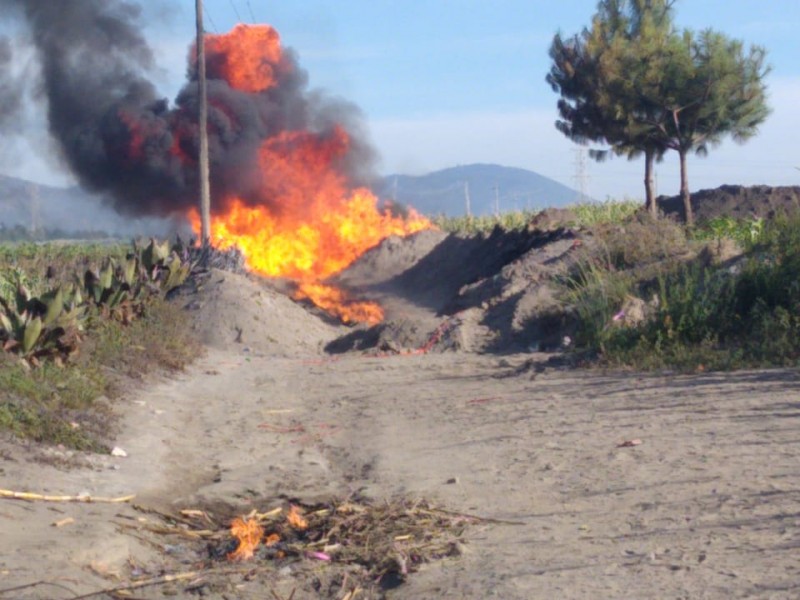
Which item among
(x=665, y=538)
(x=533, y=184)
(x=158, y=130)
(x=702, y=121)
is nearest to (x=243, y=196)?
(x=158, y=130)

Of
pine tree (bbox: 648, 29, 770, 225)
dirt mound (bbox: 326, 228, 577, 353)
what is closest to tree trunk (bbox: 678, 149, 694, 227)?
pine tree (bbox: 648, 29, 770, 225)

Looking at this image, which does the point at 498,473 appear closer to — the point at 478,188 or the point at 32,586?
the point at 32,586

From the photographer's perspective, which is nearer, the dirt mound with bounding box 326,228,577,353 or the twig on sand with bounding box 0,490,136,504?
the twig on sand with bounding box 0,490,136,504

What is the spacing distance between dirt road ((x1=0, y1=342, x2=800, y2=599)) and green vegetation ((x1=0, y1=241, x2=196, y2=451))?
0.41 m

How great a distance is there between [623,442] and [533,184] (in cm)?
18229

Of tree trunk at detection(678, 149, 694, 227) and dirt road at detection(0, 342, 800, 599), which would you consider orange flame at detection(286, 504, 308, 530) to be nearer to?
dirt road at detection(0, 342, 800, 599)

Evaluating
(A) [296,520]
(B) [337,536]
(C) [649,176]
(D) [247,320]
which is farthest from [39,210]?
(B) [337,536]

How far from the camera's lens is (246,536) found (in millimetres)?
6832

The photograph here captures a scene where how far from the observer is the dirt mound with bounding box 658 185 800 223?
37.0 metres

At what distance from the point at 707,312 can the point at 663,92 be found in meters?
22.7

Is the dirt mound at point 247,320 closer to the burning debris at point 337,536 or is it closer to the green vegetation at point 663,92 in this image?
the burning debris at point 337,536

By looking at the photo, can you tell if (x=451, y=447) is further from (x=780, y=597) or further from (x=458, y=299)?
(x=458, y=299)

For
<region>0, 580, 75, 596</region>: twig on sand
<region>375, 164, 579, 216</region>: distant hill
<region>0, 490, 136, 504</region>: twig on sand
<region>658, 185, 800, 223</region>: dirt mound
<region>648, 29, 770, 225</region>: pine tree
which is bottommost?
<region>0, 580, 75, 596</region>: twig on sand

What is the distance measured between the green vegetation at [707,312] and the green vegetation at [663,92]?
18.2 metres
